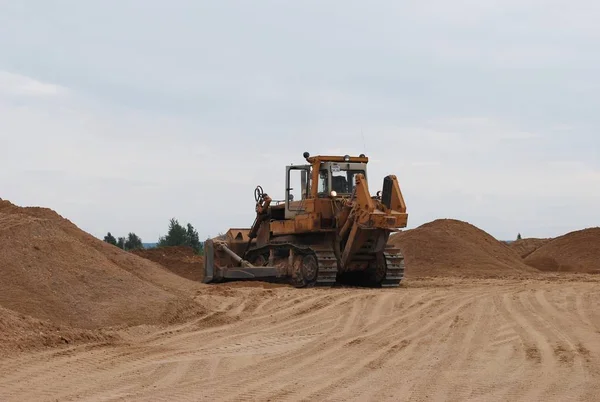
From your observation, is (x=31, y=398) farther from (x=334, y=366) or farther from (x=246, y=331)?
(x=246, y=331)

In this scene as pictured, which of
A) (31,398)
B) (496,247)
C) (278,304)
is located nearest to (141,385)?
(31,398)

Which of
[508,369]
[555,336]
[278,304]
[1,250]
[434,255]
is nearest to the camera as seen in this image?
[508,369]

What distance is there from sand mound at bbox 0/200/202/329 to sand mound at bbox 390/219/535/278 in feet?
46.0

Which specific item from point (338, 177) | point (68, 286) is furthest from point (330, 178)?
point (68, 286)

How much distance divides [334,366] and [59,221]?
12.9 meters

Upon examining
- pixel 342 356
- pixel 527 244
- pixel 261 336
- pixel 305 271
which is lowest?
pixel 342 356

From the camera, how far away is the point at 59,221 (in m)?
21.6

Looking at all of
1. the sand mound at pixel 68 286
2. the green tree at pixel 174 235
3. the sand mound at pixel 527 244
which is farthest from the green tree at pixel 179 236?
the sand mound at pixel 68 286

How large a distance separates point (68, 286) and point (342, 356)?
582cm

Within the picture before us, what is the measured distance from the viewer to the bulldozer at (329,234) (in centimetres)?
2128

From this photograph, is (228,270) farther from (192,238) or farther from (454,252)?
(192,238)

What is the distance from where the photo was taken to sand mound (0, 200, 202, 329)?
46.0 ft

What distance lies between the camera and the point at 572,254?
3622cm

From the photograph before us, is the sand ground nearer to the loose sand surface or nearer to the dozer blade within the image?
the loose sand surface
